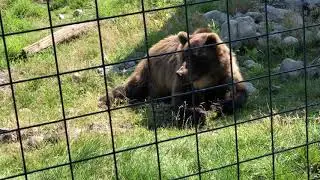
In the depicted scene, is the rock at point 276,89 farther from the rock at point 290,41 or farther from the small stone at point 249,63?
the rock at point 290,41

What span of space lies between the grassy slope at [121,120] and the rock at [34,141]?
0.20 feet

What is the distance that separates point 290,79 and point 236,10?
3092mm

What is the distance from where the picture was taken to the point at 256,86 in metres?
7.80

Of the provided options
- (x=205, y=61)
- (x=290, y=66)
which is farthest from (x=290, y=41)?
(x=205, y=61)

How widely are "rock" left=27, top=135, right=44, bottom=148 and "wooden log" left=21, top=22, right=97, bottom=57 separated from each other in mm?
3684

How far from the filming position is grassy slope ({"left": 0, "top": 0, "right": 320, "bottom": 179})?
4684 mm

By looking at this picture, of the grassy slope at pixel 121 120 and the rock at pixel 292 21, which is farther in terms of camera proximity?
the rock at pixel 292 21

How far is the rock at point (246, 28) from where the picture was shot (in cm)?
911

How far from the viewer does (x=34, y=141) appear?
5.98 meters

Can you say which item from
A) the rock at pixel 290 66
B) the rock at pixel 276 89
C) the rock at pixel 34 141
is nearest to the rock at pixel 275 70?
the rock at pixel 290 66

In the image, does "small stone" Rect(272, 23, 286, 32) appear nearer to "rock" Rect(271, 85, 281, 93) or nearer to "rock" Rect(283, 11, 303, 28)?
"rock" Rect(283, 11, 303, 28)

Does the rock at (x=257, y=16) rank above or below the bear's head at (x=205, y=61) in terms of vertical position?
below

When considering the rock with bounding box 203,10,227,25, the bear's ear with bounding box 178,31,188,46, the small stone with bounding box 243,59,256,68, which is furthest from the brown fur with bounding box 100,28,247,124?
the rock with bounding box 203,10,227,25

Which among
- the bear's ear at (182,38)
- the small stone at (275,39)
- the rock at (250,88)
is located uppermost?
the bear's ear at (182,38)
